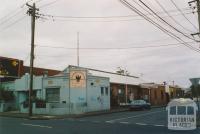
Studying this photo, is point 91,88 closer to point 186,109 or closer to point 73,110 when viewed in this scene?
point 73,110

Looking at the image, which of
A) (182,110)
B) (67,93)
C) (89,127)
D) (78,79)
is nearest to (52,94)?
(67,93)

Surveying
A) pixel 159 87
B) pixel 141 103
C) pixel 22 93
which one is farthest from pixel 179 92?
pixel 22 93

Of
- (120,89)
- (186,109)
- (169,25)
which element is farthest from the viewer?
(120,89)

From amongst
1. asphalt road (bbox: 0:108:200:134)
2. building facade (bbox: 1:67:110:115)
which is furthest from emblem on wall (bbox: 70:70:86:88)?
asphalt road (bbox: 0:108:200:134)

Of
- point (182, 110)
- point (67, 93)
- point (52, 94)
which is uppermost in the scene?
point (67, 93)

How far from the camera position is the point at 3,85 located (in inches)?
1837

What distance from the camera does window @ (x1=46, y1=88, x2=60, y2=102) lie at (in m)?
39.2

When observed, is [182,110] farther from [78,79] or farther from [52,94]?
[52,94]

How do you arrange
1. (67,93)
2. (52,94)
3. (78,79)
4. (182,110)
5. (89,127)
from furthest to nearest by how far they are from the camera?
(78,79) < (52,94) < (67,93) < (182,110) < (89,127)

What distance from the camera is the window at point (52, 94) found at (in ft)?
129

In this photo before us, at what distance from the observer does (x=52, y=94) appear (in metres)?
39.6

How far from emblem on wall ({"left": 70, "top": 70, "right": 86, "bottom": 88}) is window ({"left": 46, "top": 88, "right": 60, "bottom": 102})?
1833 mm

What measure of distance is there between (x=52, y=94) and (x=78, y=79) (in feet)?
11.5

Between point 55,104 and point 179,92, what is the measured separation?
67.2 meters
